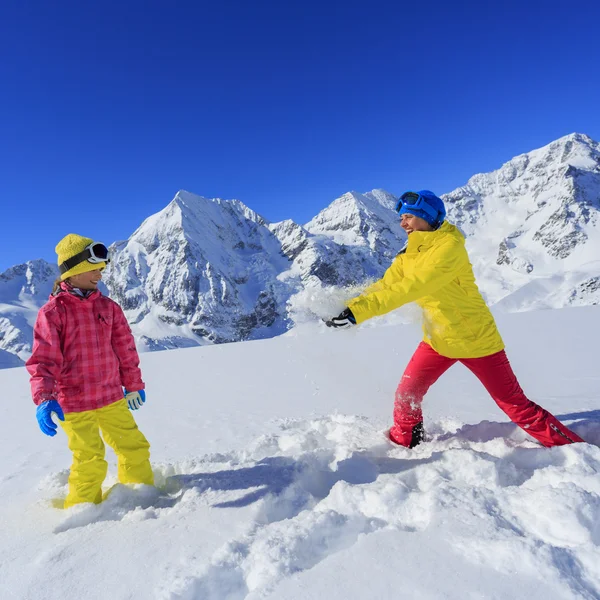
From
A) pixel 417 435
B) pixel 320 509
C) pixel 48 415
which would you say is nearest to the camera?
pixel 320 509

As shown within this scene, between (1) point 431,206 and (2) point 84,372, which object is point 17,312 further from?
(1) point 431,206

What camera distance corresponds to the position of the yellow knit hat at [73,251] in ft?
9.18

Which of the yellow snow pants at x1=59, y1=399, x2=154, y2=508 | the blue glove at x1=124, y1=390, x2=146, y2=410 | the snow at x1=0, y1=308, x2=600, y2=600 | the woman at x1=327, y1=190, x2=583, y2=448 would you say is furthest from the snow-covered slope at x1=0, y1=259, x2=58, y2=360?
the woman at x1=327, y1=190, x2=583, y2=448

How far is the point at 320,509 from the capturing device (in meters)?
2.23

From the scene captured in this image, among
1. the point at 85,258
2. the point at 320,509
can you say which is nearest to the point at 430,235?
the point at 320,509

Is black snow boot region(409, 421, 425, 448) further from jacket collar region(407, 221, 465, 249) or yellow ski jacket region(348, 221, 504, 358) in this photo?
jacket collar region(407, 221, 465, 249)

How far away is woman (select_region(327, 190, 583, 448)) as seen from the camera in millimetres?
2812

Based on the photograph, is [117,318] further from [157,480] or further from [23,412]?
[23,412]

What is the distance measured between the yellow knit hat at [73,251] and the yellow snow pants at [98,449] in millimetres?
974

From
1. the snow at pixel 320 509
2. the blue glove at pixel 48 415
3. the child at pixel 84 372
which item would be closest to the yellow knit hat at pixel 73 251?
the child at pixel 84 372

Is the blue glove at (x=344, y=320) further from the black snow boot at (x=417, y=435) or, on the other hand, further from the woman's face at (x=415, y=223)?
the black snow boot at (x=417, y=435)

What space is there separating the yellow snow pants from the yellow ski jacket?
1878 millimetres

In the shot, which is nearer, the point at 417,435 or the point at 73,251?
the point at 73,251

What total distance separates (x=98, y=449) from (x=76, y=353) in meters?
0.68
